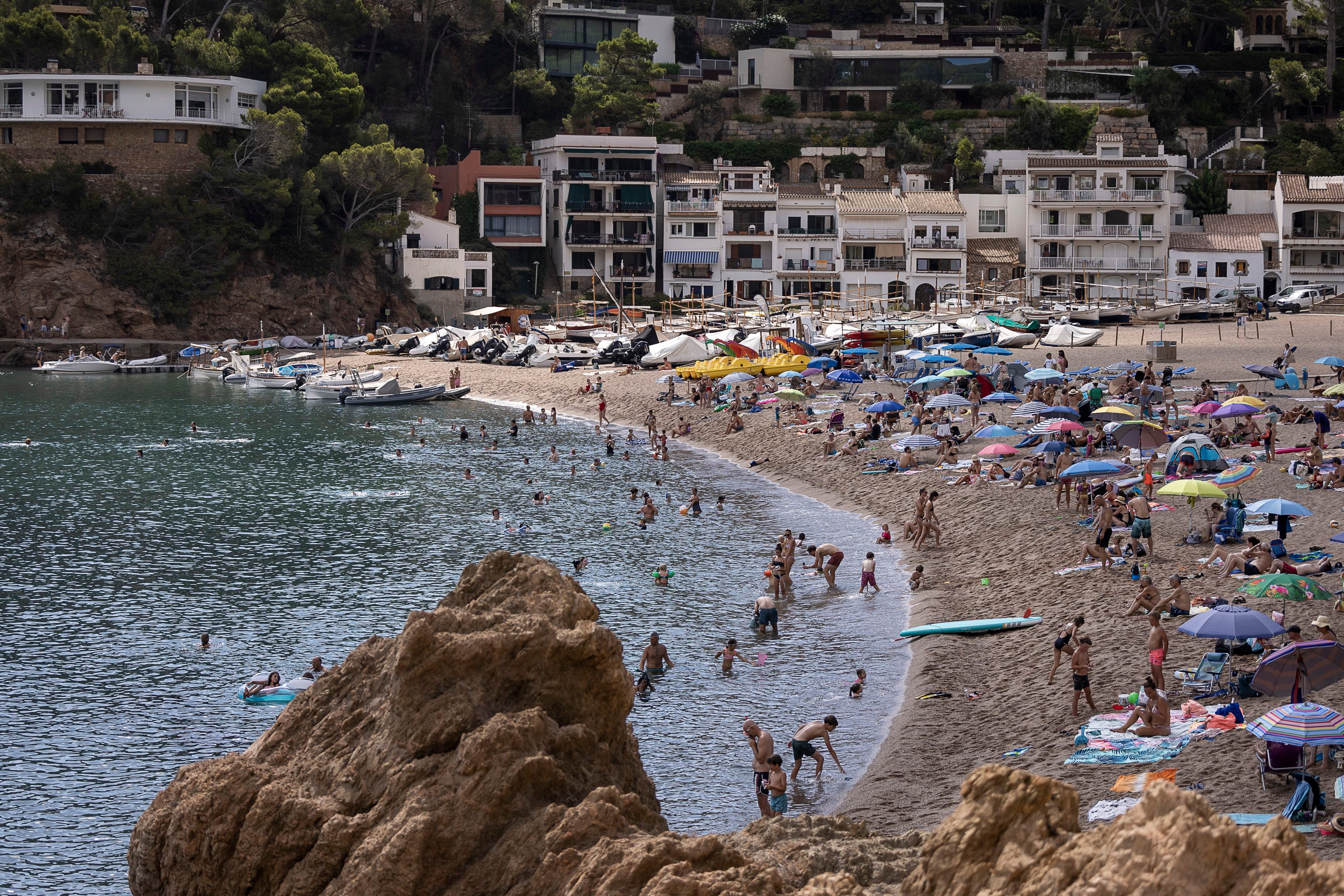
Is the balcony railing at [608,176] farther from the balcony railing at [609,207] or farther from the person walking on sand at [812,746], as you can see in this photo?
the person walking on sand at [812,746]

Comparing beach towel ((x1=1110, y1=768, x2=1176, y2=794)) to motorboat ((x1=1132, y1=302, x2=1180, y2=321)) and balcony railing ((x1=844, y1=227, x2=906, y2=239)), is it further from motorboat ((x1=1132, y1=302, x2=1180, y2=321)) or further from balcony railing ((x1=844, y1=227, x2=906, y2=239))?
balcony railing ((x1=844, y1=227, x2=906, y2=239))

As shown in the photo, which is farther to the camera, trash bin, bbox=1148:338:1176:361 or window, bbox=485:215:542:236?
window, bbox=485:215:542:236

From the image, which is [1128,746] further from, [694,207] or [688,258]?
[694,207]

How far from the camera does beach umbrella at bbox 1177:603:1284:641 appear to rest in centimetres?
2148

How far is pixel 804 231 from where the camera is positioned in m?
95.4

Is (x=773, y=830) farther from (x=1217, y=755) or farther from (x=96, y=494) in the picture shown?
(x=96, y=494)

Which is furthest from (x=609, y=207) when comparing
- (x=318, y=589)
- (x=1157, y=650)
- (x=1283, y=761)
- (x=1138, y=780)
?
(x=1283, y=761)

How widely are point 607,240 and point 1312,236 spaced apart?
1749 inches

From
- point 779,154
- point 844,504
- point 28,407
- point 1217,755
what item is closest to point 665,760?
point 1217,755

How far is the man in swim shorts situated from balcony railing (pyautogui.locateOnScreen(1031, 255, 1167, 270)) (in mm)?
59316

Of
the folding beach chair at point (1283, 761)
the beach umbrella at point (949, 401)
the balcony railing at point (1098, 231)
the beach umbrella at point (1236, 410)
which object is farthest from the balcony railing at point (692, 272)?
the folding beach chair at point (1283, 761)

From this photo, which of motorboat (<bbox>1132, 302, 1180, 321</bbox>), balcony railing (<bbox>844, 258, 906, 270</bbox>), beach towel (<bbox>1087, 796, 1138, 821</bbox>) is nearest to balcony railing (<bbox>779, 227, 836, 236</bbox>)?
balcony railing (<bbox>844, 258, 906, 270</bbox>)

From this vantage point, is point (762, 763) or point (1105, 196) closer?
point (762, 763)

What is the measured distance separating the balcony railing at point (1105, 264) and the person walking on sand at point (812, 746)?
72001mm
